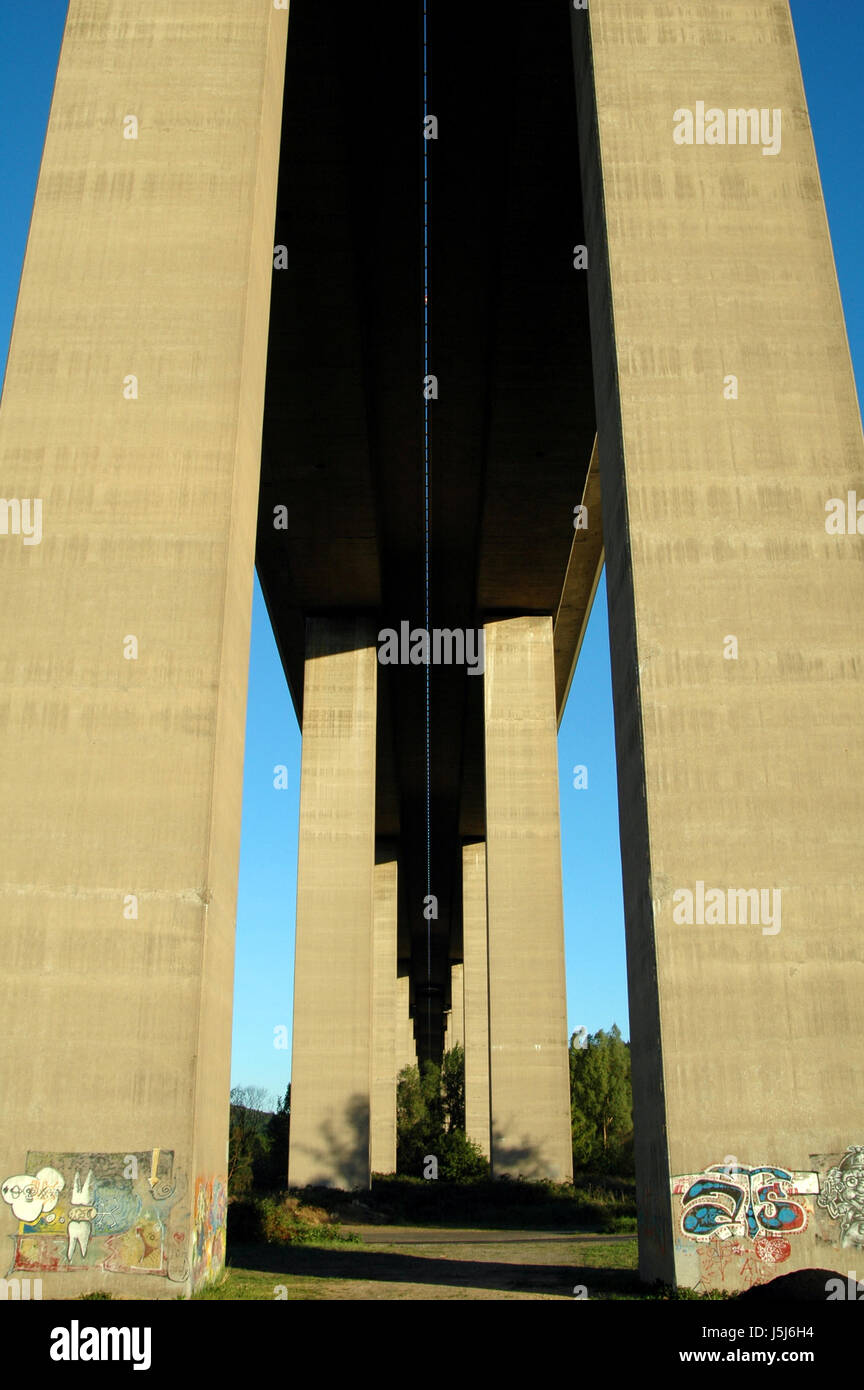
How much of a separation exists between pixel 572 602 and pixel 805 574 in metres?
23.5

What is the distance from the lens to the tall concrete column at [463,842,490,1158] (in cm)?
4522

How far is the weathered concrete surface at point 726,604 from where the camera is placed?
1090 cm

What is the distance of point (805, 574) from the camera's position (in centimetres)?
1249

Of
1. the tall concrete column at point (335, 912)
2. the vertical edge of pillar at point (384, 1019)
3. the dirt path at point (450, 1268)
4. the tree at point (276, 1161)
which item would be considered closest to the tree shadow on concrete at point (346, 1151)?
the tall concrete column at point (335, 912)

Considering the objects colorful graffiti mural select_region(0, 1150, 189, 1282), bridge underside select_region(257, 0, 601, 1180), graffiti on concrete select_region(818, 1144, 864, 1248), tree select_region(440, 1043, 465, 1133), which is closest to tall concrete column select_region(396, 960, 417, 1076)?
tree select_region(440, 1043, 465, 1133)

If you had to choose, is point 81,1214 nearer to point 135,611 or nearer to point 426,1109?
point 135,611

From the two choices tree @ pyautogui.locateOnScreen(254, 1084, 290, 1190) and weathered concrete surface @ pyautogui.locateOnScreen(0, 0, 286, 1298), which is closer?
weathered concrete surface @ pyautogui.locateOnScreen(0, 0, 286, 1298)

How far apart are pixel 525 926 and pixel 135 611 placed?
786 inches

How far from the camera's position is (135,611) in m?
12.3

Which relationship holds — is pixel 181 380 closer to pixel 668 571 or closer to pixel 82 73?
pixel 82 73

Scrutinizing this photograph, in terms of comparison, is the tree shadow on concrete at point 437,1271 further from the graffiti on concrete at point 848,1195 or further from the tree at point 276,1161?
the tree at point 276,1161

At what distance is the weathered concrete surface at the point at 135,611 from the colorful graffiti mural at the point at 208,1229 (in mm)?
52

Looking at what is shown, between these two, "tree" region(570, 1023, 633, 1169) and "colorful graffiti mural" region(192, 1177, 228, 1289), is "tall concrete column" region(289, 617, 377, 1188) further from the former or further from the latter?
"tree" region(570, 1023, 633, 1169)

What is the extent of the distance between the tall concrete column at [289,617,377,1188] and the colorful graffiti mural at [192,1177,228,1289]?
706 inches
